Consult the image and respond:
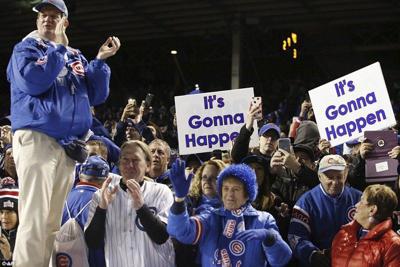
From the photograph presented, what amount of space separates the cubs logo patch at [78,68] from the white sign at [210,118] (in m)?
2.11

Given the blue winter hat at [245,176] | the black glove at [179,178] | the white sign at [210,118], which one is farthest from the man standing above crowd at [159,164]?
the black glove at [179,178]

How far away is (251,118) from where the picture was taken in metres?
4.82

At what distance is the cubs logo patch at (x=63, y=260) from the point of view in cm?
375

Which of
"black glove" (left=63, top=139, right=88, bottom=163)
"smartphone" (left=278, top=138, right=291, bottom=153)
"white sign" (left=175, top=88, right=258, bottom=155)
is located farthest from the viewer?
"white sign" (left=175, top=88, right=258, bottom=155)

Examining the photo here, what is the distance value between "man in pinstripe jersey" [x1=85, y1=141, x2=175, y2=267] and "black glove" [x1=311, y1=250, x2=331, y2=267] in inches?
34.3

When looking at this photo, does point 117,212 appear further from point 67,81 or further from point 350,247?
point 350,247

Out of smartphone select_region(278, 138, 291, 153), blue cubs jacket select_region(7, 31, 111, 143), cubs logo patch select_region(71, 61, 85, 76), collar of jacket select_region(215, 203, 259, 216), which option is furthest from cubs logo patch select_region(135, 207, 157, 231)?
smartphone select_region(278, 138, 291, 153)

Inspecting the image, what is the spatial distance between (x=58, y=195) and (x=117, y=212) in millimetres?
491

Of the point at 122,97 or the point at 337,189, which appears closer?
the point at 337,189

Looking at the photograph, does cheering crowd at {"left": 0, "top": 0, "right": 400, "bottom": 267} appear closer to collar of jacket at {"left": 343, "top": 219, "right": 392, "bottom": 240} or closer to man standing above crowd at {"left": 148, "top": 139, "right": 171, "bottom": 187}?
collar of jacket at {"left": 343, "top": 219, "right": 392, "bottom": 240}

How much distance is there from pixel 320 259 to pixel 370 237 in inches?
15.5

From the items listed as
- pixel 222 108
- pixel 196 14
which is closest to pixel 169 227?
pixel 222 108

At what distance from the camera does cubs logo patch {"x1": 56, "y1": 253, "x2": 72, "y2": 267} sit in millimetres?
3746

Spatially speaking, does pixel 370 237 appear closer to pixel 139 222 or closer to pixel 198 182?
pixel 198 182
